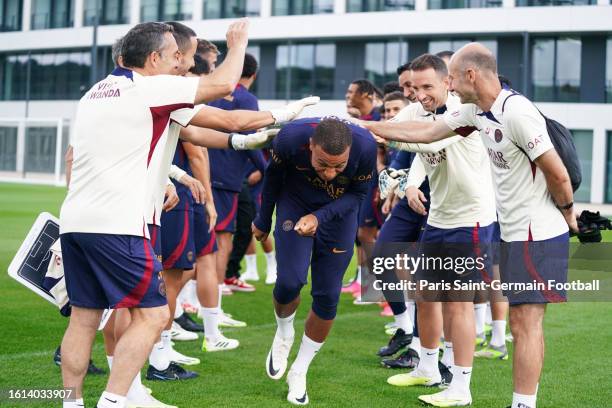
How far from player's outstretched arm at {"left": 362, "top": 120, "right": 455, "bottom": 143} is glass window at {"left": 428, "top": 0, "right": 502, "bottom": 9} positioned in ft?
117

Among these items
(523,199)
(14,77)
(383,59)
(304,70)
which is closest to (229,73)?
(523,199)

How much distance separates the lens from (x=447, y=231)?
246 inches

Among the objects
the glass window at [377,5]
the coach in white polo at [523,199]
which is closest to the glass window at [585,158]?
the glass window at [377,5]

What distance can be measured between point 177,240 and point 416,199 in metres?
1.93

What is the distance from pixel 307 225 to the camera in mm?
5621

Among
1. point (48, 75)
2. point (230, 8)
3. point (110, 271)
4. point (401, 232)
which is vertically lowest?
point (110, 271)

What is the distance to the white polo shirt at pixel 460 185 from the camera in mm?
6219

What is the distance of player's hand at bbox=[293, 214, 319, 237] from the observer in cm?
561

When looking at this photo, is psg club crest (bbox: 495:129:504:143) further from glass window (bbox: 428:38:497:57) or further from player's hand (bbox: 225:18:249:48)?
glass window (bbox: 428:38:497:57)

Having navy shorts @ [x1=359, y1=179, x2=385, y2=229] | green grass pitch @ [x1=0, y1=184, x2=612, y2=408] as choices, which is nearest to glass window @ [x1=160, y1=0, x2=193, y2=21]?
navy shorts @ [x1=359, y1=179, x2=385, y2=229]

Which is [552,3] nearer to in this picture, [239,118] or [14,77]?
[14,77]

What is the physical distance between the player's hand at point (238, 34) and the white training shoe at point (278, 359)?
2.34 m

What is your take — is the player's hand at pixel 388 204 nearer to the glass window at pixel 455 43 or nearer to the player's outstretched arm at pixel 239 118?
the player's outstretched arm at pixel 239 118

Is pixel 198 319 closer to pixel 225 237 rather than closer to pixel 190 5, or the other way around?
pixel 225 237
